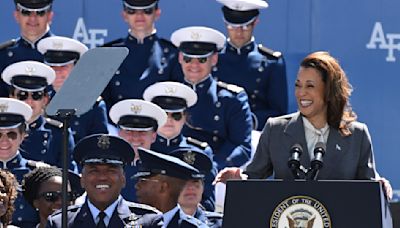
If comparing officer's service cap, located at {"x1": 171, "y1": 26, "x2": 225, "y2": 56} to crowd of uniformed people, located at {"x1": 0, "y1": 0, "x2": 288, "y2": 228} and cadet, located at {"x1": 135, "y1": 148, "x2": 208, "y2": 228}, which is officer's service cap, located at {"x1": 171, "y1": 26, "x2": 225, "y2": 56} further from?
cadet, located at {"x1": 135, "y1": 148, "x2": 208, "y2": 228}

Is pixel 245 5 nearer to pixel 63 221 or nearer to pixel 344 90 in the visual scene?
pixel 344 90

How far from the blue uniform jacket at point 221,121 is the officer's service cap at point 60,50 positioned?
2.49ft

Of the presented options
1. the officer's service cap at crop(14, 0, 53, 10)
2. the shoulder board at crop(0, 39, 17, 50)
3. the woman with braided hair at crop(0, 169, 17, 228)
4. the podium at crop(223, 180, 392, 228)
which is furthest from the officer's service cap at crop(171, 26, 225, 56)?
the podium at crop(223, 180, 392, 228)

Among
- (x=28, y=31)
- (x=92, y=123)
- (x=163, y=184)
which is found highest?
(x=28, y=31)

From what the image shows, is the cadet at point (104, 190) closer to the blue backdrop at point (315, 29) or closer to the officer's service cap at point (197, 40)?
the officer's service cap at point (197, 40)

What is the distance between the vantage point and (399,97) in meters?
9.13

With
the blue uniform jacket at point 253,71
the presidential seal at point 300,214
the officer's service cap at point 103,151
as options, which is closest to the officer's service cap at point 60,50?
the blue uniform jacket at point 253,71

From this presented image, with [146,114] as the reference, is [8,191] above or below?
below

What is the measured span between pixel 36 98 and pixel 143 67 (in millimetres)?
850

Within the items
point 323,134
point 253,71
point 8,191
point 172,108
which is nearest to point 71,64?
point 172,108

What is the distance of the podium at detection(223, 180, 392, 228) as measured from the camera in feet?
17.8

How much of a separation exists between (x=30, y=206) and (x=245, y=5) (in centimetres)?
225

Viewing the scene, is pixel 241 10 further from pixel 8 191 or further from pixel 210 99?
pixel 8 191

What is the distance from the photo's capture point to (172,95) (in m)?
8.40
